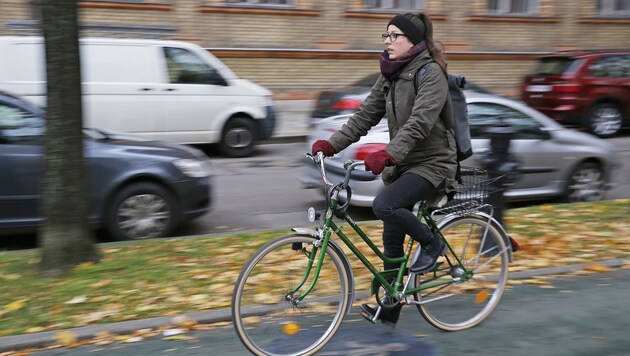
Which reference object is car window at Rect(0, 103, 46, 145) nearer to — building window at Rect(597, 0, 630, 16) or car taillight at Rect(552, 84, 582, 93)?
car taillight at Rect(552, 84, 582, 93)

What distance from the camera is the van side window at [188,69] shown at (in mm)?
11789

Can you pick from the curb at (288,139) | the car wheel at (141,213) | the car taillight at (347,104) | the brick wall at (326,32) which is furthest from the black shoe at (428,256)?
the brick wall at (326,32)

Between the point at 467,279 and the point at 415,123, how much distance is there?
120 centimetres

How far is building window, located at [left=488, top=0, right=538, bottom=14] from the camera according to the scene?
21.5 metres

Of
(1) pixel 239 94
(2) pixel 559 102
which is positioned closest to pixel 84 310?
(1) pixel 239 94

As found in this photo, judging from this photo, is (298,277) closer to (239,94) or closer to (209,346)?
(209,346)

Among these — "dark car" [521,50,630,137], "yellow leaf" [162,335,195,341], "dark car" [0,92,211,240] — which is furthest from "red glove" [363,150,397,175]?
"dark car" [521,50,630,137]

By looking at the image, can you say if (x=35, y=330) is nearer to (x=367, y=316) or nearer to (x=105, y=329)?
(x=105, y=329)

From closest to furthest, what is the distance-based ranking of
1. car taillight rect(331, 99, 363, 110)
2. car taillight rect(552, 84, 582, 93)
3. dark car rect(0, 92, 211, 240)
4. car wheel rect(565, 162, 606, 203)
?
1. dark car rect(0, 92, 211, 240)
2. car wheel rect(565, 162, 606, 203)
3. car taillight rect(331, 99, 363, 110)
4. car taillight rect(552, 84, 582, 93)

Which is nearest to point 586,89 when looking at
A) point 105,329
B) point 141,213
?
point 141,213

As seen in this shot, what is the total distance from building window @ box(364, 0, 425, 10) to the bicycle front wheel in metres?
16.8

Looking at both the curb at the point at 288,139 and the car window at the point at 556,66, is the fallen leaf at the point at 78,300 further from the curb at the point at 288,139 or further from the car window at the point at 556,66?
the car window at the point at 556,66

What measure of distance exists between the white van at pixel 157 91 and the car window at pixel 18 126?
382 centimetres

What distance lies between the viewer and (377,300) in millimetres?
4176
